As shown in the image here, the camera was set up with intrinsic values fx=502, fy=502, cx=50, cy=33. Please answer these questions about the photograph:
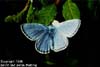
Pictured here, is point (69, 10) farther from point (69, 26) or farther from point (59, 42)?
point (59, 42)

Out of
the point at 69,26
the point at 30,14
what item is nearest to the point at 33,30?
the point at 30,14

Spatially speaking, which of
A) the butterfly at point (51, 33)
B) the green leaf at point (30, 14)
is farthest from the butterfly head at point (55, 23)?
the green leaf at point (30, 14)

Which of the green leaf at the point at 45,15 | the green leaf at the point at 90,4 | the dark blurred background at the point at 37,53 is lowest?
the dark blurred background at the point at 37,53

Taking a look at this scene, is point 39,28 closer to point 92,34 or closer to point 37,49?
point 37,49

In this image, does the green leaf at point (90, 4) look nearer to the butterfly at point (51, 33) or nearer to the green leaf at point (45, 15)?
the butterfly at point (51, 33)

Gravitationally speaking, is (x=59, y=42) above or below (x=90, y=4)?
below

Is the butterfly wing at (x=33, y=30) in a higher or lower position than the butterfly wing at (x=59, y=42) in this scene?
higher
